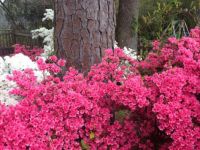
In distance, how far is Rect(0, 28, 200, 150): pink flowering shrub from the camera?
2.65 m

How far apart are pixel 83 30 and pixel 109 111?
134 cm

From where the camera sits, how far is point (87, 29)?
13.2 ft

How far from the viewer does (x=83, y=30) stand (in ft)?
13.2

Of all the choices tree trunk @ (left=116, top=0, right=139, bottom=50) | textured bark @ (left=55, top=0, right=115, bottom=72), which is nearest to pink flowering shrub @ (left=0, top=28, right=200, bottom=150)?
textured bark @ (left=55, top=0, right=115, bottom=72)

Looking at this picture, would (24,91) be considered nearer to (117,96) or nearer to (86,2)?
(117,96)

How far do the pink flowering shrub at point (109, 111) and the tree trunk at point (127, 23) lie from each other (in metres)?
3.94

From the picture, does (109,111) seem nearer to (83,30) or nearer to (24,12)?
(83,30)

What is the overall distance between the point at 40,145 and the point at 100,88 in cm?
70

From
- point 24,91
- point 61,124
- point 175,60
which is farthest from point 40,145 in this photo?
point 175,60

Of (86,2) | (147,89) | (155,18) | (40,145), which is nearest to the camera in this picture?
(40,145)

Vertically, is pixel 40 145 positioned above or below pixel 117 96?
below

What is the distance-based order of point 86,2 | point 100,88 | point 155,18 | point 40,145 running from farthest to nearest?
1. point 155,18
2. point 86,2
3. point 100,88
4. point 40,145

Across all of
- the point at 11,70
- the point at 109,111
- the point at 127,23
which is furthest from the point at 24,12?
the point at 109,111

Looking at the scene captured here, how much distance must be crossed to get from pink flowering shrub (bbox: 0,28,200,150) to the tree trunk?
394 centimetres
